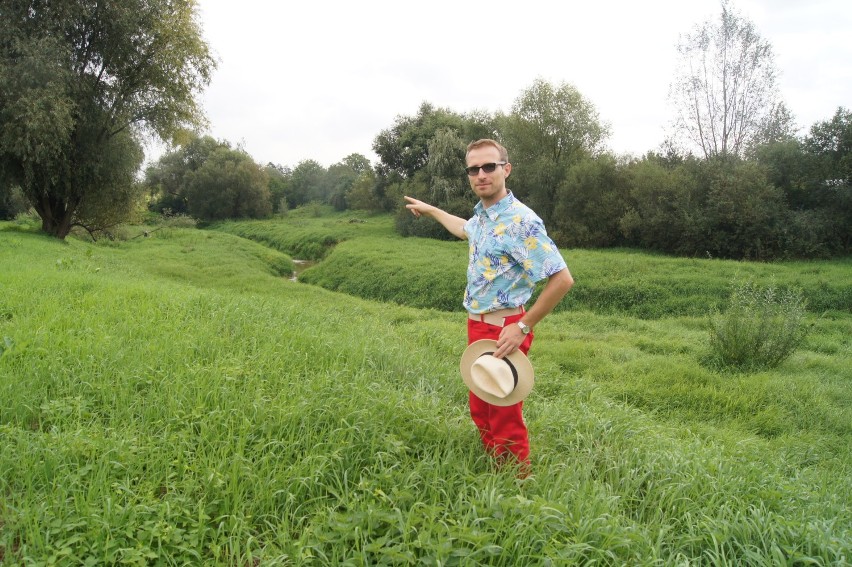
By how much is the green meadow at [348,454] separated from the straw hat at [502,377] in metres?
0.51

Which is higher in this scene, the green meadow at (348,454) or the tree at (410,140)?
the tree at (410,140)

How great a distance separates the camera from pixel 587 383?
23.5ft

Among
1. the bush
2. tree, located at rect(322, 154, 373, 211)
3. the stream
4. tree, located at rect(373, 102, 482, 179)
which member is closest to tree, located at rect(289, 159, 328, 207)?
tree, located at rect(322, 154, 373, 211)

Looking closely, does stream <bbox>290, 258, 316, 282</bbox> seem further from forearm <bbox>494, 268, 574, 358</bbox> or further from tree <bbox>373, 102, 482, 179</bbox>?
forearm <bbox>494, 268, 574, 358</bbox>

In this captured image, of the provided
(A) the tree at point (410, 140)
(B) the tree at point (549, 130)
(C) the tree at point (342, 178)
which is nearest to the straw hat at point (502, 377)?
(B) the tree at point (549, 130)

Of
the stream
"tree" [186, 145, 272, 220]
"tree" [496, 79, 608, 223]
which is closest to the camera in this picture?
the stream

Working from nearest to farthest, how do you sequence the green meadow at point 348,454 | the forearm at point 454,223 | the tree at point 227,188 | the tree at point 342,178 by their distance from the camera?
the green meadow at point 348,454 → the forearm at point 454,223 → the tree at point 227,188 → the tree at point 342,178

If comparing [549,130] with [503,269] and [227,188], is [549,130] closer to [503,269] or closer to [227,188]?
[503,269]

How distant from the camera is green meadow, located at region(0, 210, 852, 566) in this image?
2.58 m

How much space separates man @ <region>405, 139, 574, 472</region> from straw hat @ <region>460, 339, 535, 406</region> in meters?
0.07

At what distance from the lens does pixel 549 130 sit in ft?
102

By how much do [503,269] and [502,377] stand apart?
0.74m

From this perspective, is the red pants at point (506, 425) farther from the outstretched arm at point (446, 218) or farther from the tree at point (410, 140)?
the tree at point (410, 140)

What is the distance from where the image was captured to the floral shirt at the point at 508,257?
128 inches
